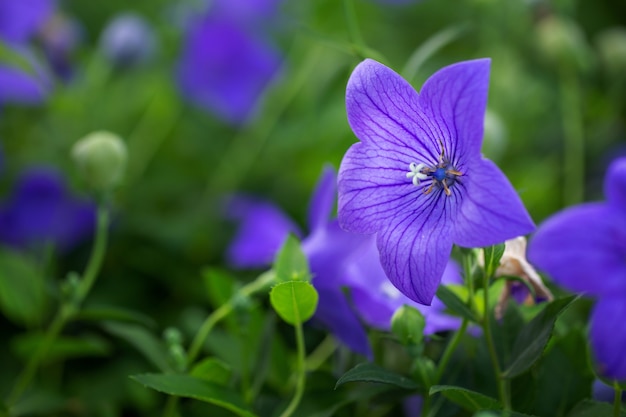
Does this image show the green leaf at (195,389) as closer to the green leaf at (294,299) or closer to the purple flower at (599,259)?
the green leaf at (294,299)

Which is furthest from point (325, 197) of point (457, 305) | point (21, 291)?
point (21, 291)

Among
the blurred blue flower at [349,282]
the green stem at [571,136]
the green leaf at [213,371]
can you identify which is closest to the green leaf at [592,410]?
the blurred blue flower at [349,282]

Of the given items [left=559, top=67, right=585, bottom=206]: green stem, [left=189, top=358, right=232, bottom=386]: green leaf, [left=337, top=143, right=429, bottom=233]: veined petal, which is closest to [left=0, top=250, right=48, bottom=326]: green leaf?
[left=189, top=358, right=232, bottom=386]: green leaf

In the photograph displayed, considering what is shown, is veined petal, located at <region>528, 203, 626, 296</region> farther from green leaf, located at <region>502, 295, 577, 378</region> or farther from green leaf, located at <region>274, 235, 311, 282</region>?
green leaf, located at <region>274, 235, 311, 282</region>

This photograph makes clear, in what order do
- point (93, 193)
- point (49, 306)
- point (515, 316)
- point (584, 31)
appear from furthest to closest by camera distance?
1. point (584, 31)
2. point (49, 306)
3. point (93, 193)
4. point (515, 316)

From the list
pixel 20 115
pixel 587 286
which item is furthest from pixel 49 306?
pixel 587 286

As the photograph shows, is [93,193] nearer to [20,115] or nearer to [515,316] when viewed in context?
[515,316]
